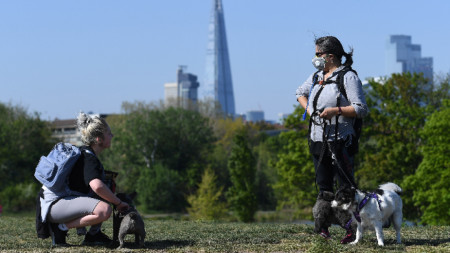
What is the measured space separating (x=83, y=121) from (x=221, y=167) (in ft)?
297

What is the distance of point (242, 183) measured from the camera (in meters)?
80.2

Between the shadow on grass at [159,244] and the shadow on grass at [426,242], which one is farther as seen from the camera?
the shadow on grass at [426,242]

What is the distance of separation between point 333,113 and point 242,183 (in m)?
71.6

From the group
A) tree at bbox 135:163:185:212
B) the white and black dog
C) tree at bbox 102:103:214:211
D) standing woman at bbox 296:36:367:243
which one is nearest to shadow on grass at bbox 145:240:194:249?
standing woman at bbox 296:36:367:243

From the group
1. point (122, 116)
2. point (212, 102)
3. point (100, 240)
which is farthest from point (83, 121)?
point (212, 102)

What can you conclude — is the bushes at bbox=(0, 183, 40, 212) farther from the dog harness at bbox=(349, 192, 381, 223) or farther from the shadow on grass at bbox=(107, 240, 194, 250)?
the dog harness at bbox=(349, 192, 381, 223)

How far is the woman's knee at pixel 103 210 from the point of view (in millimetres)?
8844

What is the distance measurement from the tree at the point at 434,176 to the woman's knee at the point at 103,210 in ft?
132

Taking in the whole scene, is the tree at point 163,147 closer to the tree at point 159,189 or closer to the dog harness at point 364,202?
the tree at point 159,189

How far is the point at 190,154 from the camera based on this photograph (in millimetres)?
96750

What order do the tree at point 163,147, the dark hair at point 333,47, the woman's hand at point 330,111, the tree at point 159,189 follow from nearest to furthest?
the woman's hand at point 330,111, the dark hair at point 333,47, the tree at point 159,189, the tree at point 163,147

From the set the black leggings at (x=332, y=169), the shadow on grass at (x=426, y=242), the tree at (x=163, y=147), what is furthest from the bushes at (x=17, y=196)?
the black leggings at (x=332, y=169)

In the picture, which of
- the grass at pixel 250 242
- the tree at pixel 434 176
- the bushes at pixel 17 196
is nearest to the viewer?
the grass at pixel 250 242

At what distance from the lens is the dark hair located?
9289mm
